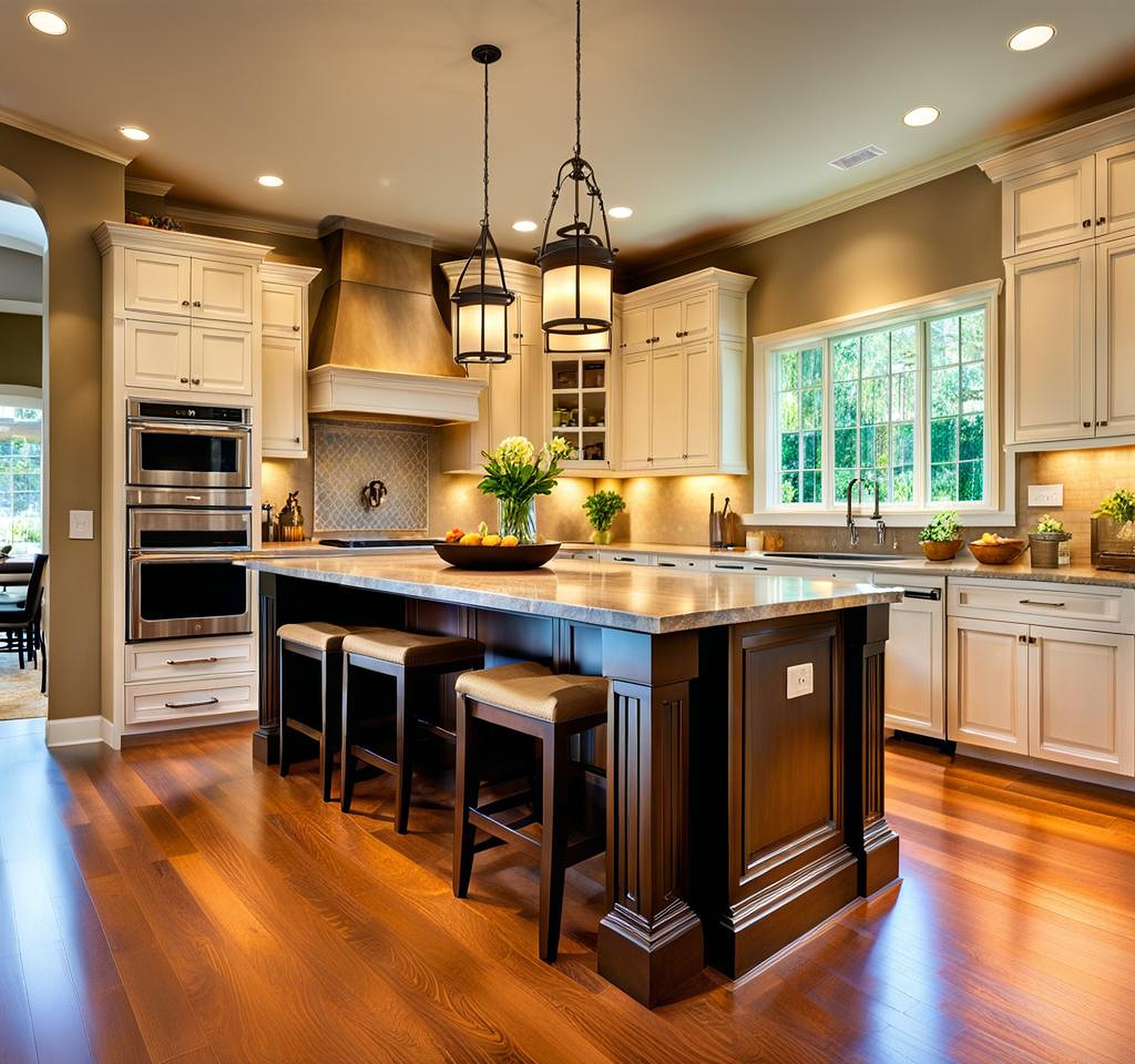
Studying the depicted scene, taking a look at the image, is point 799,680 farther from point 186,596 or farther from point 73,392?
point 73,392

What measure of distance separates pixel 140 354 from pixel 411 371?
1.72 m

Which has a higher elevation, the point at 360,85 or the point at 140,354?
the point at 360,85

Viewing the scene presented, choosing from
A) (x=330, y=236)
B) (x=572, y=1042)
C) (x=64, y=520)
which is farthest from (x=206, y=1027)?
(x=330, y=236)

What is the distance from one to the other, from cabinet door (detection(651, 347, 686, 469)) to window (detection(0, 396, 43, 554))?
6.76 m

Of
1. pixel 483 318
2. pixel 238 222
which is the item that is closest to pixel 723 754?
pixel 483 318

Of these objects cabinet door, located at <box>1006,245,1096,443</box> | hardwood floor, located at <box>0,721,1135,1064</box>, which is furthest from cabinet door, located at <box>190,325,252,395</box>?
cabinet door, located at <box>1006,245,1096,443</box>

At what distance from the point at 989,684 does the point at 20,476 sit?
373 inches

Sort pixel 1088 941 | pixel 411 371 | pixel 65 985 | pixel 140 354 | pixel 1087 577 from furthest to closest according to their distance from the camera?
pixel 411 371 → pixel 140 354 → pixel 1087 577 → pixel 1088 941 → pixel 65 985

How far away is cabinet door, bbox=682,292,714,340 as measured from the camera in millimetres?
5496

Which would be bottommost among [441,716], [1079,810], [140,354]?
[1079,810]

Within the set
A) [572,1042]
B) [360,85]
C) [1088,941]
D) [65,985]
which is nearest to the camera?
[572,1042]

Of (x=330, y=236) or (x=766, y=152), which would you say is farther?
(x=330, y=236)

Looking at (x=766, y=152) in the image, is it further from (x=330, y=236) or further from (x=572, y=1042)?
(x=572, y=1042)

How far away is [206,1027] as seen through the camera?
1.78 m
